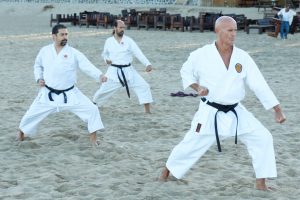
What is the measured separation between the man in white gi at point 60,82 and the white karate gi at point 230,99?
1972 mm

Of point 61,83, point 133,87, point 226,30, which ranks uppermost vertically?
point 226,30

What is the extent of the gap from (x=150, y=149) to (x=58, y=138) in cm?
127

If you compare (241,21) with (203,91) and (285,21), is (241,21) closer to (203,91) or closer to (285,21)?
(285,21)

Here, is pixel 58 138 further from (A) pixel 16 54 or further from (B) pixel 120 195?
(A) pixel 16 54

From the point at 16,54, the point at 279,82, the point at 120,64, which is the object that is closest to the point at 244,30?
the point at 16,54

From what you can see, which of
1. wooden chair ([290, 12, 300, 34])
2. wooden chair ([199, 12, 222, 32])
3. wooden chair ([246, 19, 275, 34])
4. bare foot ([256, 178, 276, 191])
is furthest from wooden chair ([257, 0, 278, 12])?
bare foot ([256, 178, 276, 191])

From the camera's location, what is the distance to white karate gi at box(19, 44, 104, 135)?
23.2 ft

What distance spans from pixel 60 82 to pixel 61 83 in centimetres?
2

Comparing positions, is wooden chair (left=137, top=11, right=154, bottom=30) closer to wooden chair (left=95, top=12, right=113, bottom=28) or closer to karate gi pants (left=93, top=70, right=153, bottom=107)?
wooden chair (left=95, top=12, right=113, bottom=28)

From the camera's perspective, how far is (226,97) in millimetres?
5273

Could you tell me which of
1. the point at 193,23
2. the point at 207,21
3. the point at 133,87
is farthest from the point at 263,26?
the point at 133,87

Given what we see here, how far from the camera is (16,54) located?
18.7 metres

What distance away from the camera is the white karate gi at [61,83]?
7.06m

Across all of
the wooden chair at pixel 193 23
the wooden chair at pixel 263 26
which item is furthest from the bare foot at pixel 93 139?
the wooden chair at pixel 193 23
